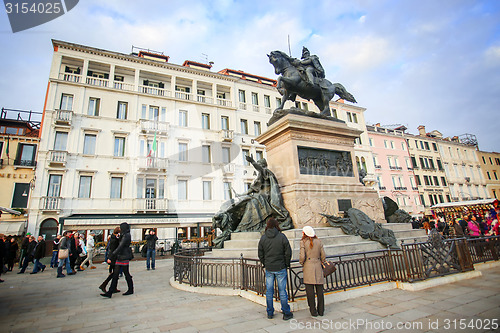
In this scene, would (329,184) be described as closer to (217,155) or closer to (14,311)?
(14,311)

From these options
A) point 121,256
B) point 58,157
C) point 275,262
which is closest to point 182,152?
point 58,157

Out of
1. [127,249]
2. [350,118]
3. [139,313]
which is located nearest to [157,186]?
[127,249]

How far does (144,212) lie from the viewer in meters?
23.5

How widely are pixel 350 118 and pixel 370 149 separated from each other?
523 cm

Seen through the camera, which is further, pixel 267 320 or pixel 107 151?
pixel 107 151

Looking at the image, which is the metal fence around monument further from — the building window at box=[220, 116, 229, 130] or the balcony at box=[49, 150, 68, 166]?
the building window at box=[220, 116, 229, 130]

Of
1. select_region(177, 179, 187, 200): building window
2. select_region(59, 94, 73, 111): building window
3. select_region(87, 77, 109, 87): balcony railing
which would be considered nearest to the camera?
select_region(59, 94, 73, 111): building window

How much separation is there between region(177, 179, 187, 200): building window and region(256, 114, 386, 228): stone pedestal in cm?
1812

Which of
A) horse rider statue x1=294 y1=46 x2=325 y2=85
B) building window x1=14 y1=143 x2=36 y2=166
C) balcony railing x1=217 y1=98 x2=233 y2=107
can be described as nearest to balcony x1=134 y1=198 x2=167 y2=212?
building window x1=14 y1=143 x2=36 y2=166

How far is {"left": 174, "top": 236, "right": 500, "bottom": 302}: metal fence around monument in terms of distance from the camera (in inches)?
204

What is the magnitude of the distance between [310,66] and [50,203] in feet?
71.8

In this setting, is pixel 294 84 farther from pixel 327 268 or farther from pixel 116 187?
pixel 116 187

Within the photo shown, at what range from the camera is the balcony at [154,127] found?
84.0 ft

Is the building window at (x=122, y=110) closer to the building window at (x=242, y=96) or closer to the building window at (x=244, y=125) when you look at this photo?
the building window at (x=244, y=125)
